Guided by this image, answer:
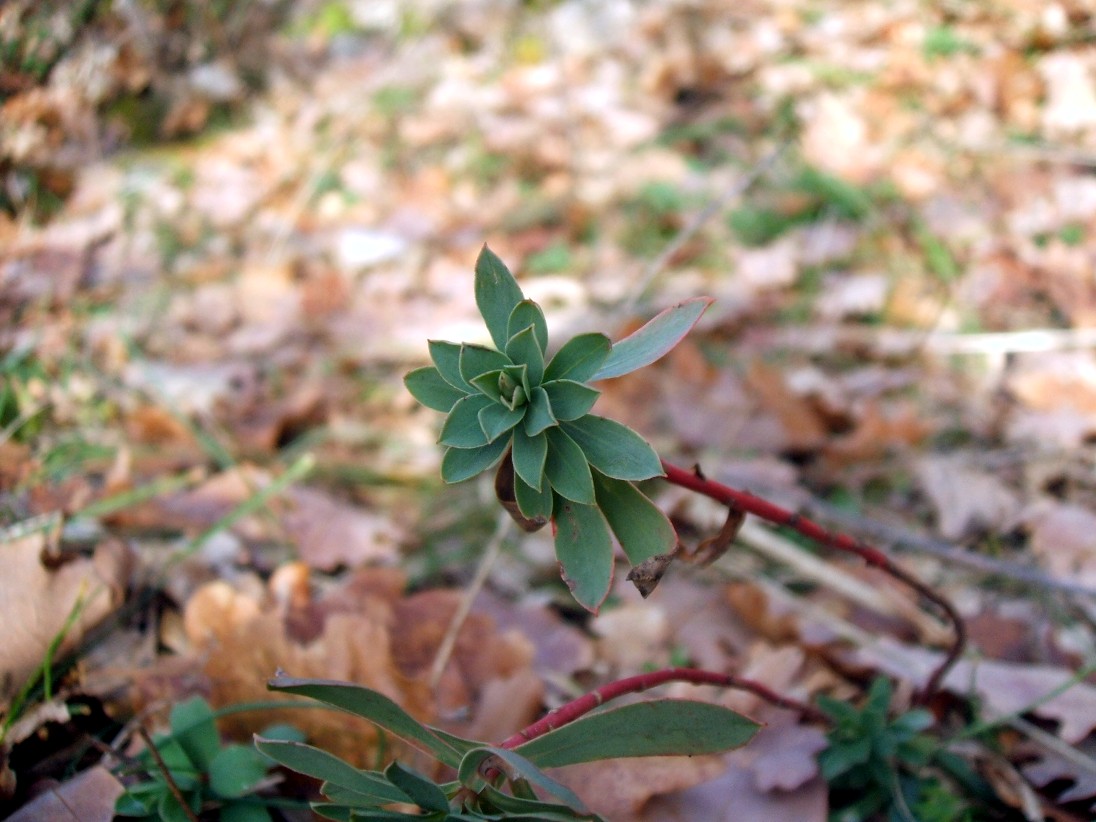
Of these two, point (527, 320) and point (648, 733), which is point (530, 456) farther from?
point (648, 733)

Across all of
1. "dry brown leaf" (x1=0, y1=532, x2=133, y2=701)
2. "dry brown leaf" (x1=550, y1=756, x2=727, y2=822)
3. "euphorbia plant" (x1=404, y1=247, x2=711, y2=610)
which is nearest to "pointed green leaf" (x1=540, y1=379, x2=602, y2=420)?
"euphorbia plant" (x1=404, y1=247, x2=711, y2=610)

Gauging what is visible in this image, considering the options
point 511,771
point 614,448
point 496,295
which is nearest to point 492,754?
point 511,771

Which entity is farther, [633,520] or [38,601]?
[38,601]

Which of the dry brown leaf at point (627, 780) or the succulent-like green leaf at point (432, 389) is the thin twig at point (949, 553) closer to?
the dry brown leaf at point (627, 780)

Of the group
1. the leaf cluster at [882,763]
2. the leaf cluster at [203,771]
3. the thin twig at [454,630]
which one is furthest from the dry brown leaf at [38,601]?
the leaf cluster at [882,763]

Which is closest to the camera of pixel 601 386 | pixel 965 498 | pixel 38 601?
pixel 38 601

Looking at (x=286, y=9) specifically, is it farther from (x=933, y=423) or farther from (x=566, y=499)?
(x=566, y=499)

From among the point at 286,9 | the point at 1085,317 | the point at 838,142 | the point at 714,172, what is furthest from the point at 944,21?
the point at 286,9
